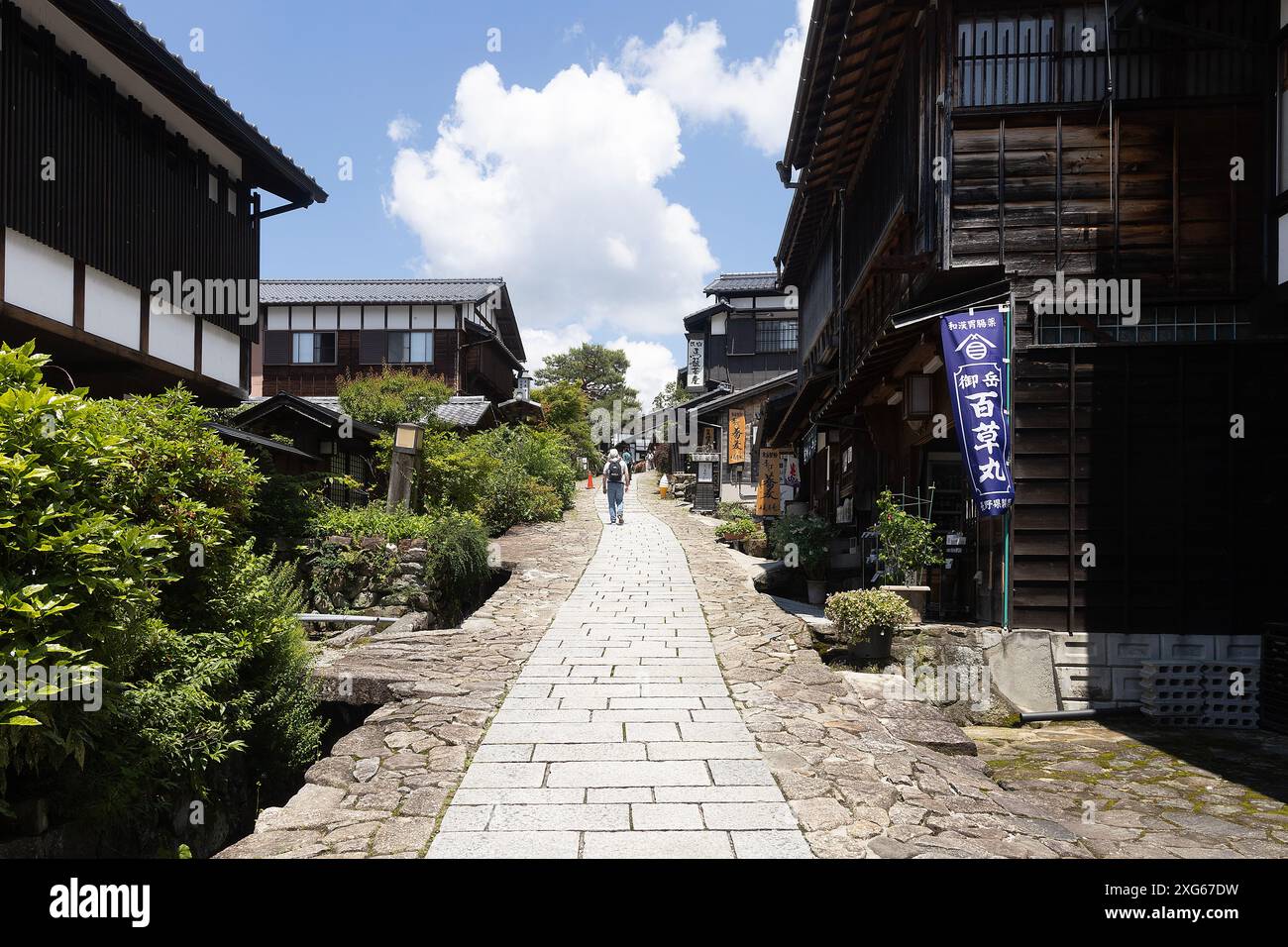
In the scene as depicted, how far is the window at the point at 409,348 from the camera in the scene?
116 feet

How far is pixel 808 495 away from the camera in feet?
78.4

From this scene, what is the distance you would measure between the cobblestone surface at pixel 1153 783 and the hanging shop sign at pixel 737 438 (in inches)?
849

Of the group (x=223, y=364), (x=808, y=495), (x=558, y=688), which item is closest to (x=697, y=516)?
(x=808, y=495)

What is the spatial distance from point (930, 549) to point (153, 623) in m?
8.87

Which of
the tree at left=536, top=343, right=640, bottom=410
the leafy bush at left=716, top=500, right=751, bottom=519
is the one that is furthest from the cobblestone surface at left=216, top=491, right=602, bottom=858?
the tree at left=536, top=343, right=640, bottom=410

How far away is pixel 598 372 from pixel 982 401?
52533 millimetres

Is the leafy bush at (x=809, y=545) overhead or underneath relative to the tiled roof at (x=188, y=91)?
underneath

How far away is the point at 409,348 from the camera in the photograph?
35.4 metres

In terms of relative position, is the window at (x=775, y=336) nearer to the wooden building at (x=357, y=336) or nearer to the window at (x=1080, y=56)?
the wooden building at (x=357, y=336)

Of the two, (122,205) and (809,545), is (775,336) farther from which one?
(122,205)

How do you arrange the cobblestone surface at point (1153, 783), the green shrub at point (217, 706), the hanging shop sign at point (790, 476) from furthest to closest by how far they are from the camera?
the hanging shop sign at point (790, 476) < the cobblestone surface at point (1153, 783) < the green shrub at point (217, 706)

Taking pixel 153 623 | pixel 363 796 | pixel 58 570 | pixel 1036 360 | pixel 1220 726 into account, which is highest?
pixel 1036 360

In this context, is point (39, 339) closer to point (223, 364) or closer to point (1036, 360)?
point (223, 364)

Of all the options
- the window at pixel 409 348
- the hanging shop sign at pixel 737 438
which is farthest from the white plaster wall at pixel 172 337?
the window at pixel 409 348
